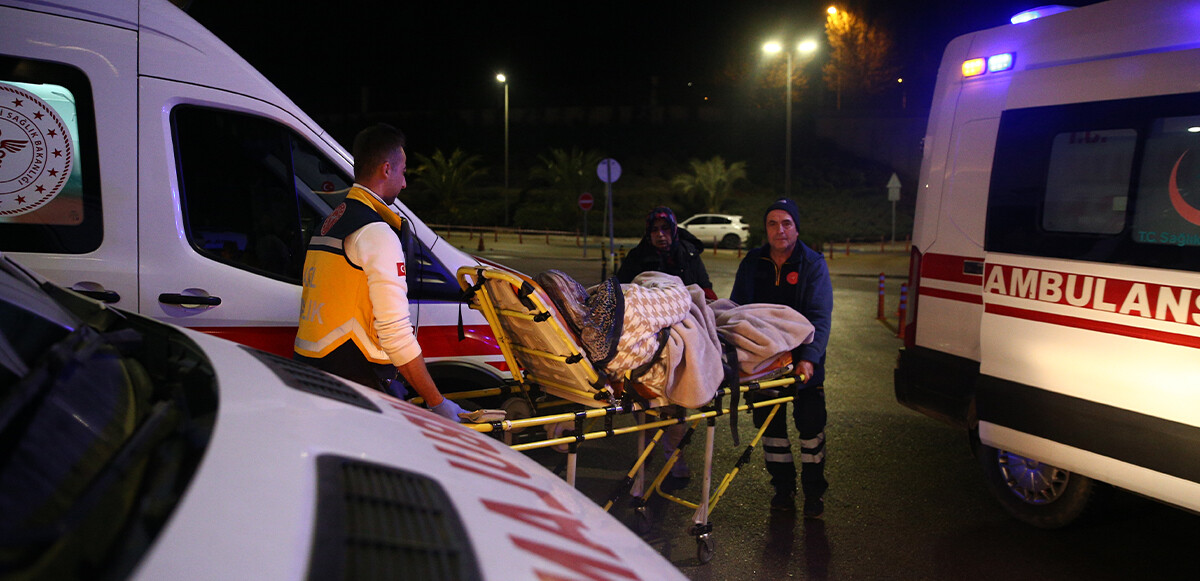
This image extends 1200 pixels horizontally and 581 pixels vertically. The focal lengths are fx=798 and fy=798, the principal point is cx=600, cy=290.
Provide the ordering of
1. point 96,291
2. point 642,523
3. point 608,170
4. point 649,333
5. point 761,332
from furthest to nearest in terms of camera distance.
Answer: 1. point 608,170
2. point 642,523
3. point 761,332
4. point 96,291
5. point 649,333

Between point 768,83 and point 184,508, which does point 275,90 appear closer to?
point 184,508

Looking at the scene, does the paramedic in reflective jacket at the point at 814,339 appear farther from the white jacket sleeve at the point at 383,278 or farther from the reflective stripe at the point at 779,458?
the white jacket sleeve at the point at 383,278

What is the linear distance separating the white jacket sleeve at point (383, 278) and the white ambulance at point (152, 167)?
0.67 m

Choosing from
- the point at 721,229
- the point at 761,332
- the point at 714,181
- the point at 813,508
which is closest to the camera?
the point at 761,332

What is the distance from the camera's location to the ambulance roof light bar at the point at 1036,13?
4.06 meters

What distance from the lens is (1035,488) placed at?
414 cm

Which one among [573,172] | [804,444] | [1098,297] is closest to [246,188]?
[804,444]

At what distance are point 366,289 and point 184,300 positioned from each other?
1.25 meters

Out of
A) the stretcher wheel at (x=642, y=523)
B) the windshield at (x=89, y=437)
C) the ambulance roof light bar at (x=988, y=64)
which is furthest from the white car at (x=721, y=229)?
the windshield at (x=89, y=437)

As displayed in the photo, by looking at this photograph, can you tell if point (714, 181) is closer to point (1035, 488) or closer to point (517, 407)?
point (1035, 488)

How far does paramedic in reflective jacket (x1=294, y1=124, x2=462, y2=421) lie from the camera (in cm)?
264

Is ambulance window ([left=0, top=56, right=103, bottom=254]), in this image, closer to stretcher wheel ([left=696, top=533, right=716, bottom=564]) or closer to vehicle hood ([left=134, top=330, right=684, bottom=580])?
vehicle hood ([left=134, top=330, right=684, bottom=580])

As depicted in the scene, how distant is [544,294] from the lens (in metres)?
3.13

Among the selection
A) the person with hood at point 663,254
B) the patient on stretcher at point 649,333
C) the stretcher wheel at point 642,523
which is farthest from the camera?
the person with hood at point 663,254
